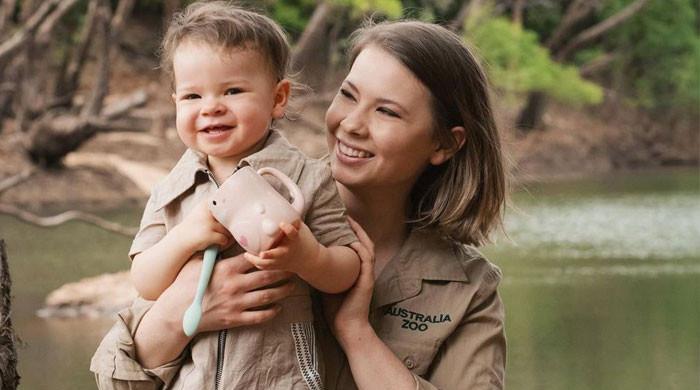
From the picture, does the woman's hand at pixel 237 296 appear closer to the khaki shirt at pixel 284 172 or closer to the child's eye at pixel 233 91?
the khaki shirt at pixel 284 172

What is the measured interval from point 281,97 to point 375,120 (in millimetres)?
178

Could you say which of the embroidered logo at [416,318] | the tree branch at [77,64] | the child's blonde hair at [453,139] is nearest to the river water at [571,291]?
the tree branch at [77,64]

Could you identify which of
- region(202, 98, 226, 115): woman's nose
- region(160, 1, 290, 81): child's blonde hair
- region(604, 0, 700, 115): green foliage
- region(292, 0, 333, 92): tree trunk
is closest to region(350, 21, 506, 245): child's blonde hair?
region(160, 1, 290, 81): child's blonde hair

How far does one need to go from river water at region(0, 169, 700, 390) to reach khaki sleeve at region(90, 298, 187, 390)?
12.4ft

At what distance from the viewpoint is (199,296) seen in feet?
4.99

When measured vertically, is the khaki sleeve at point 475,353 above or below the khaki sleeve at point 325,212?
below

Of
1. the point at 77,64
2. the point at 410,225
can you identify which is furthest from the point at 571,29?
the point at 410,225

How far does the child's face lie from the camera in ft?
5.18

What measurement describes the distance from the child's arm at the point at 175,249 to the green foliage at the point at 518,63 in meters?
12.0

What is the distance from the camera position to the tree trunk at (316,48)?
12.5 metres

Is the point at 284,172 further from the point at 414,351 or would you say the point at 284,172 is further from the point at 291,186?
the point at 414,351

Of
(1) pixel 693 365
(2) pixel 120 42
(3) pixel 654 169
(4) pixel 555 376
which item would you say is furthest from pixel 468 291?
(3) pixel 654 169

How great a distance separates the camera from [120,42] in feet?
45.9

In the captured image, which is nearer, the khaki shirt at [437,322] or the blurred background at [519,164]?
the khaki shirt at [437,322]
